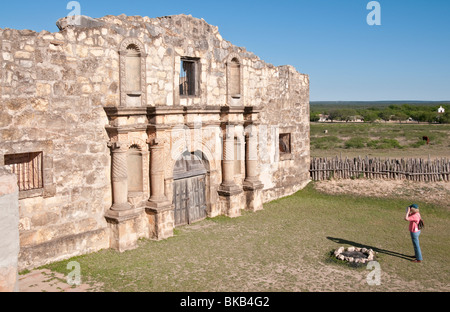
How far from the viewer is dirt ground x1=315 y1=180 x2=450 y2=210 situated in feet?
49.3

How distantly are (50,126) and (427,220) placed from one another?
10532mm

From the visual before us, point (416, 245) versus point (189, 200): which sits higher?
point (189, 200)

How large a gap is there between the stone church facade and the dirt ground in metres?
2.77

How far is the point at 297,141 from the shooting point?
55.8ft

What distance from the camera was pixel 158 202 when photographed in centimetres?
1091

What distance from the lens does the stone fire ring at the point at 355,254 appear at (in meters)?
9.43

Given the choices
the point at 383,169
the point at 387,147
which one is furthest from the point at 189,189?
the point at 387,147

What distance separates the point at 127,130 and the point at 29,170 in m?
2.28

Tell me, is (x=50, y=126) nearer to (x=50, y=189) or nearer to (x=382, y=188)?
(x=50, y=189)

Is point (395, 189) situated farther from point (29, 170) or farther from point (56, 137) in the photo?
point (29, 170)

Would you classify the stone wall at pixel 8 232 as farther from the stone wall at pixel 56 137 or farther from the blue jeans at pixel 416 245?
the blue jeans at pixel 416 245

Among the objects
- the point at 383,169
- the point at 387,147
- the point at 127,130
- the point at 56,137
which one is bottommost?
the point at 383,169
